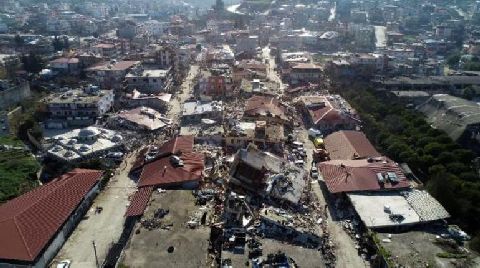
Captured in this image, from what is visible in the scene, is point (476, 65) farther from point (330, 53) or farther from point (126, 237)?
point (126, 237)

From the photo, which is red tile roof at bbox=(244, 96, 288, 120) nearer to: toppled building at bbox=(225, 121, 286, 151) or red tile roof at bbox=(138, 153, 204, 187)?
toppled building at bbox=(225, 121, 286, 151)

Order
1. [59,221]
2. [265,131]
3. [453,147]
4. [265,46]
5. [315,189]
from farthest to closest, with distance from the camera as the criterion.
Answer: [265,46] → [265,131] → [453,147] → [315,189] → [59,221]

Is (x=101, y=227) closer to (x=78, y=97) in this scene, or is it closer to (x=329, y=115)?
(x=78, y=97)

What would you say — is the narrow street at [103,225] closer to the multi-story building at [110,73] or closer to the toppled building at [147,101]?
the toppled building at [147,101]

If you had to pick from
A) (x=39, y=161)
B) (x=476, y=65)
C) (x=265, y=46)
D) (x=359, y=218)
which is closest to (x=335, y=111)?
(x=359, y=218)

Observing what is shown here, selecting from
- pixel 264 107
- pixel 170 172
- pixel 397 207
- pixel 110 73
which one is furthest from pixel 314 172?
pixel 110 73

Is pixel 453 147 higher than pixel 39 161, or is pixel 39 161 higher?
pixel 453 147
